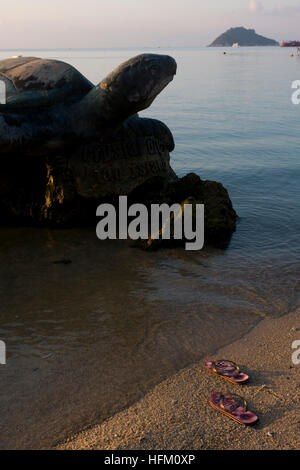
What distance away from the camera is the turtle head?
553 centimetres

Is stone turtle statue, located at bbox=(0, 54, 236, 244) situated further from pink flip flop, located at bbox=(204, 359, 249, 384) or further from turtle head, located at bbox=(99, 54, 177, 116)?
pink flip flop, located at bbox=(204, 359, 249, 384)

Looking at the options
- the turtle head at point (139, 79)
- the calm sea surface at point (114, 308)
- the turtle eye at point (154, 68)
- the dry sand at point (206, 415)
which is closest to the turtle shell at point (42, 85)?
the turtle head at point (139, 79)

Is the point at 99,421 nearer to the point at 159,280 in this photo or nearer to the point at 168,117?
the point at 159,280

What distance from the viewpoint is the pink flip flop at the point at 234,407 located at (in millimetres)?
3012

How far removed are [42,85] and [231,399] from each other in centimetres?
467

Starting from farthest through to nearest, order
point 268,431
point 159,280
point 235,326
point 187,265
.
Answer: point 187,265 → point 159,280 → point 235,326 → point 268,431

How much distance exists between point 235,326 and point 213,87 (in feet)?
79.7

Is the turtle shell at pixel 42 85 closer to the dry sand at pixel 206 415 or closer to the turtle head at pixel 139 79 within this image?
the turtle head at pixel 139 79

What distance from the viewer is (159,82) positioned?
5594 millimetres

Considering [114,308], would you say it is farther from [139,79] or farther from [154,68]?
[154,68]

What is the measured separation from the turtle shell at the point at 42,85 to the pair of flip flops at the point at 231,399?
13.3 ft

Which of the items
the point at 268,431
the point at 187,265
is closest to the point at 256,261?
the point at 187,265

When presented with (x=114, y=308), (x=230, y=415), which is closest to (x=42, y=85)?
(x=114, y=308)

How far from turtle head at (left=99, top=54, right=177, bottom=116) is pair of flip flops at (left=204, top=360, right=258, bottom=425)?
11.0 ft
